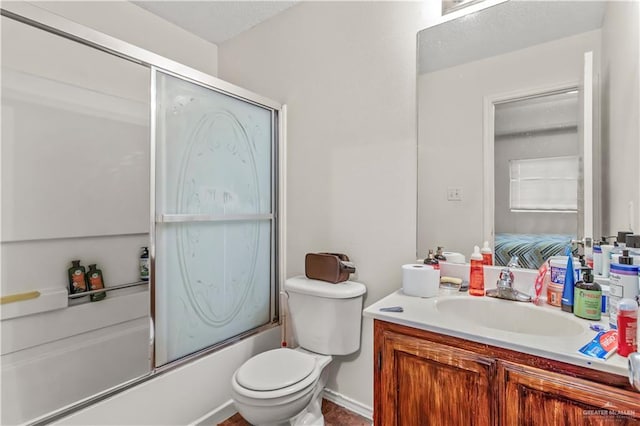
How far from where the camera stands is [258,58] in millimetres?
2275

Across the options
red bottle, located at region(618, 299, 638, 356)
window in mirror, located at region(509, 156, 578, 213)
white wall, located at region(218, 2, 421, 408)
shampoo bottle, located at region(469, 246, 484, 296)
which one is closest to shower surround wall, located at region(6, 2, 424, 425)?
white wall, located at region(218, 2, 421, 408)

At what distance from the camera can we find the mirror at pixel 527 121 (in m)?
1.16

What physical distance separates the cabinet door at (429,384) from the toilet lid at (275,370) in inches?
16.8

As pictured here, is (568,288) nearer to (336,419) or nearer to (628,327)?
(628,327)

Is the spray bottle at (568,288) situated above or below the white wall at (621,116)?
below

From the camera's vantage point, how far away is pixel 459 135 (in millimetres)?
1508

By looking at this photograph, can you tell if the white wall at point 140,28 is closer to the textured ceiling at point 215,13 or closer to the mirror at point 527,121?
the textured ceiling at point 215,13

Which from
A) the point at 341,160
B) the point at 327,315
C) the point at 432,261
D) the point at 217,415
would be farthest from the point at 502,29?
the point at 217,415

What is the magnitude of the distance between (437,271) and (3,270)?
210cm

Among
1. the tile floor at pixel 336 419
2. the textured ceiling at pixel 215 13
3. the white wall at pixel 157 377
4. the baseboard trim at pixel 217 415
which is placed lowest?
the tile floor at pixel 336 419

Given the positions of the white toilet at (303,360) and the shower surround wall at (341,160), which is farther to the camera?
the shower surround wall at (341,160)

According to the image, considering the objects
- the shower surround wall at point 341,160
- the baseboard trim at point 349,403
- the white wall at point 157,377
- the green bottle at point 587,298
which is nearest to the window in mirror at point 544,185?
the green bottle at point 587,298

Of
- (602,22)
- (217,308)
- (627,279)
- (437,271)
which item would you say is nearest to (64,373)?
(217,308)

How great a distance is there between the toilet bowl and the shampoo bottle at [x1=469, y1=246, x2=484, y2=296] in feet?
2.64
